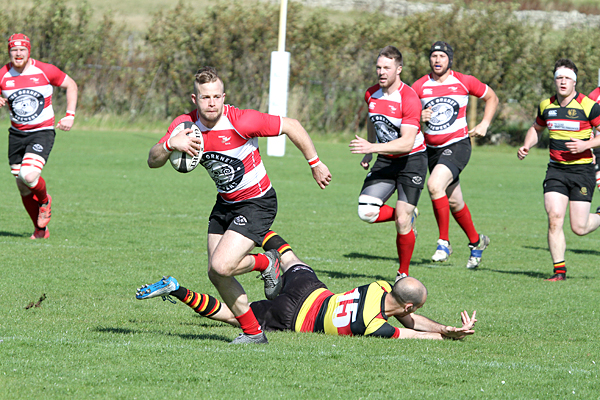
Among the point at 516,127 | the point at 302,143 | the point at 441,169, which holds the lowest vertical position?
the point at 516,127

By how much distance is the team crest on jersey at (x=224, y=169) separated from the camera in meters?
5.31

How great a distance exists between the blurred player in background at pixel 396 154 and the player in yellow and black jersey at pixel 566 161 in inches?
57.5

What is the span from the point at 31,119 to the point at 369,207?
15.0 ft

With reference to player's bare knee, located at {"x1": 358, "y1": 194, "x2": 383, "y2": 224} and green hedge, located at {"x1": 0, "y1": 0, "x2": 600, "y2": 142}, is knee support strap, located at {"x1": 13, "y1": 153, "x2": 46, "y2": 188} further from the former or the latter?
green hedge, located at {"x1": 0, "y1": 0, "x2": 600, "y2": 142}

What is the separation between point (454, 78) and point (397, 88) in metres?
1.47

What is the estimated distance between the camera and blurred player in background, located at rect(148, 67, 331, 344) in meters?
5.16

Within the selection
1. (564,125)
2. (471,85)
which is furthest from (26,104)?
(564,125)

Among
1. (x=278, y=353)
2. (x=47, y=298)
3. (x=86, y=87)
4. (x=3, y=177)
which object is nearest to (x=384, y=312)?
(x=278, y=353)

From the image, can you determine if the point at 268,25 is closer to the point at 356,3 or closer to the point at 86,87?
the point at 86,87

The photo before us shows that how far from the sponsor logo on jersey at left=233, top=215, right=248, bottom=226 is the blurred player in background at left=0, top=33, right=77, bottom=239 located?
4.80 metres

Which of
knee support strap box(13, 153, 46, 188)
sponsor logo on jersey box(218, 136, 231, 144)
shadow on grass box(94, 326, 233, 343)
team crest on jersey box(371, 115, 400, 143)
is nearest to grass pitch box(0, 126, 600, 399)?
shadow on grass box(94, 326, 233, 343)

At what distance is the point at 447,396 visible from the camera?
4160 mm

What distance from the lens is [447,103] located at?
29.9 feet

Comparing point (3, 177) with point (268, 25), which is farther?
point (268, 25)
